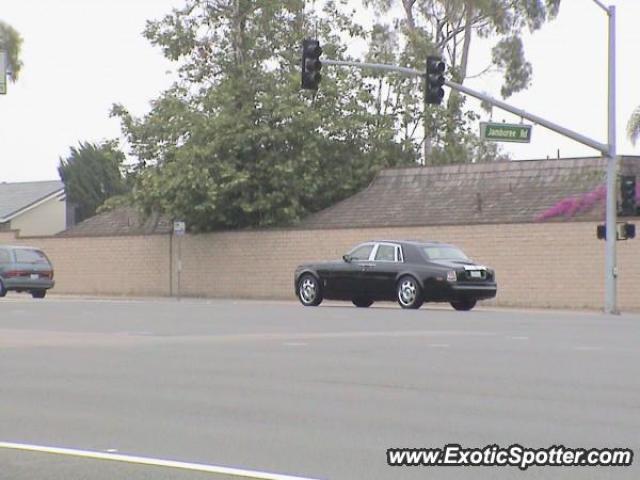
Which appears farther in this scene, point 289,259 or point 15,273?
point 289,259

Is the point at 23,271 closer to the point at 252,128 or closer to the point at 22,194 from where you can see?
the point at 252,128

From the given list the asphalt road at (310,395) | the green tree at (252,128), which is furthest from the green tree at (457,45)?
the asphalt road at (310,395)

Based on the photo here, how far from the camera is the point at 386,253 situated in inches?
1219

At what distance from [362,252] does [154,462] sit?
22.2m

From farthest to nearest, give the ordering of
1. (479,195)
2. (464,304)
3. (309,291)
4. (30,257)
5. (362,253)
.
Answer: (30,257) → (479,195) → (309,291) → (362,253) → (464,304)

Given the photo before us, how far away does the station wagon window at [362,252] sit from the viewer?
31.4 metres

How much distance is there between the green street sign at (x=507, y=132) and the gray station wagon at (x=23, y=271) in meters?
17.0

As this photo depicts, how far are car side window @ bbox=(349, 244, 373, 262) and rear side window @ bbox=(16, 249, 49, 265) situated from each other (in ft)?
47.4

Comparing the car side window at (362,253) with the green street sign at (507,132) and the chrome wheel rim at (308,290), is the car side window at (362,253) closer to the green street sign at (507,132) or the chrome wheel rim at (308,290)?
the chrome wheel rim at (308,290)

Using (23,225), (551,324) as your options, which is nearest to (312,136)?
(551,324)

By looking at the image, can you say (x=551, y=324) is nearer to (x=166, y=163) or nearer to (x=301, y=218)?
(x=301, y=218)

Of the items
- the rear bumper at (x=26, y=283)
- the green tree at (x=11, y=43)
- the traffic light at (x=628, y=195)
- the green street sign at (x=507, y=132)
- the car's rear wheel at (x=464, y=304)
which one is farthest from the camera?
the green tree at (x=11, y=43)

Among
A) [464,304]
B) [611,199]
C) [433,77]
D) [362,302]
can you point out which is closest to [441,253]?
[464,304]

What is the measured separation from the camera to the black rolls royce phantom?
1172 inches
